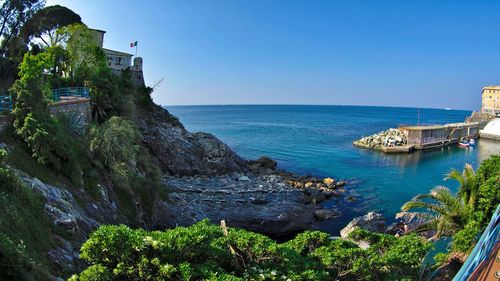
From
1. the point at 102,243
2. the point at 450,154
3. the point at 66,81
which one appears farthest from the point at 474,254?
the point at 450,154

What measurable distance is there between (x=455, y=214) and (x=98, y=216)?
16001 mm

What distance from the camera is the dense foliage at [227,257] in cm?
816

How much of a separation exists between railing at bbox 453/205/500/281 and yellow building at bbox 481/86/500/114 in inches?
4588

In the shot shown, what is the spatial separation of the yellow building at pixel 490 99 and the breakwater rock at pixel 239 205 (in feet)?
319

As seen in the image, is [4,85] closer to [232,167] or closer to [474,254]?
[232,167]

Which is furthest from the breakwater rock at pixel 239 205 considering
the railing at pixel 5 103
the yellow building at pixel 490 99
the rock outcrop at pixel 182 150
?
the yellow building at pixel 490 99

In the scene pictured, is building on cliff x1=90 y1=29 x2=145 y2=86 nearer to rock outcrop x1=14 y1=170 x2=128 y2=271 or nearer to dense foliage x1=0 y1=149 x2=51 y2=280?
rock outcrop x1=14 y1=170 x2=128 y2=271

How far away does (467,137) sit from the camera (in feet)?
263

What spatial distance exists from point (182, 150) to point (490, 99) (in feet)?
352

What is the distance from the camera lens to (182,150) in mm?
40438

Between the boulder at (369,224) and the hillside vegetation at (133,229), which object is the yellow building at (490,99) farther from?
the hillside vegetation at (133,229)

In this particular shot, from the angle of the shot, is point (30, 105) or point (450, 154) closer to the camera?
point (30, 105)

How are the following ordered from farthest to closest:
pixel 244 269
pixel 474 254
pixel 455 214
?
pixel 455 214
pixel 244 269
pixel 474 254

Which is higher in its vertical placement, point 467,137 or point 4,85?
point 4,85
